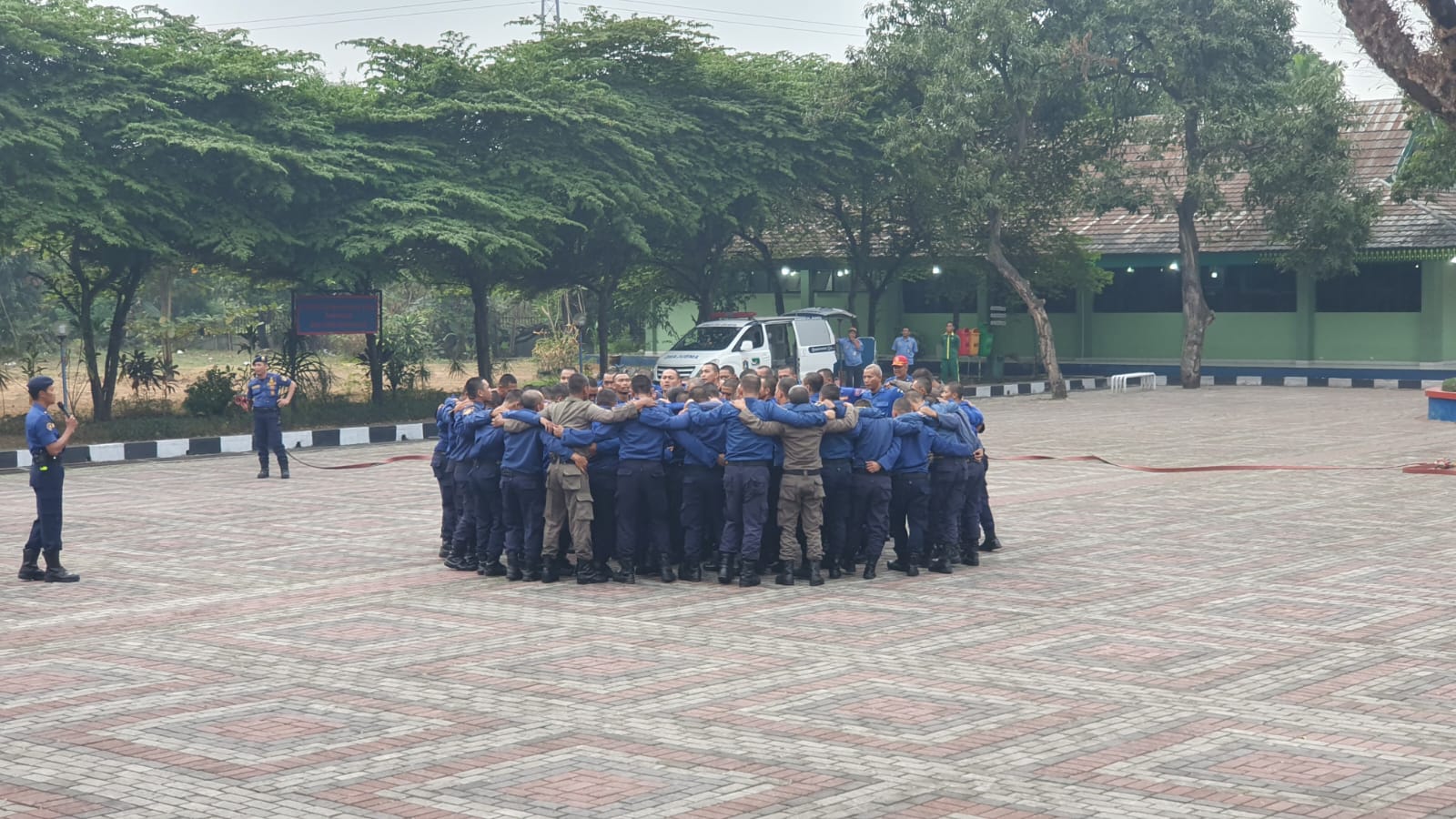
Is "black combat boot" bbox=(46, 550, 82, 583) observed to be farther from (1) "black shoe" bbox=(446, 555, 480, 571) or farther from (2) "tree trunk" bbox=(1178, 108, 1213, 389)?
(2) "tree trunk" bbox=(1178, 108, 1213, 389)

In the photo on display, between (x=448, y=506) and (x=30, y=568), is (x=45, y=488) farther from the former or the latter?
(x=448, y=506)

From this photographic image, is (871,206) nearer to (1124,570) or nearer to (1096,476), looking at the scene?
(1096,476)

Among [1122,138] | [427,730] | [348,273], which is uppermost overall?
[1122,138]

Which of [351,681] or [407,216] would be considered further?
[407,216]

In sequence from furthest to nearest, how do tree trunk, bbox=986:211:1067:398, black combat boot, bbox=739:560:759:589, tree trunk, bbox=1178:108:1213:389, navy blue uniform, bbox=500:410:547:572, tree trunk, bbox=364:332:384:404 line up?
tree trunk, bbox=1178:108:1213:389
tree trunk, bbox=986:211:1067:398
tree trunk, bbox=364:332:384:404
navy blue uniform, bbox=500:410:547:572
black combat boot, bbox=739:560:759:589

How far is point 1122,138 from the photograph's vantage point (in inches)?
1437

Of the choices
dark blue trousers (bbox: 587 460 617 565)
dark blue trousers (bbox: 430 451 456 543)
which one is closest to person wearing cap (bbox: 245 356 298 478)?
dark blue trousers (bbox: 430 451 456 543)

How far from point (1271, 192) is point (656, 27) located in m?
13.5

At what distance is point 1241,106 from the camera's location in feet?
114

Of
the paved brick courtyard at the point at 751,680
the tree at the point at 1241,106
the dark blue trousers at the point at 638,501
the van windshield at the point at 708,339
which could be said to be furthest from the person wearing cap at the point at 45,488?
the tree at the point at 1241,106

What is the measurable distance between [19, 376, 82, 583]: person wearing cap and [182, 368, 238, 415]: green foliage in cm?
1540

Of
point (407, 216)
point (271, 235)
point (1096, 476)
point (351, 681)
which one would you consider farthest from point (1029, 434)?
point (351, 681)

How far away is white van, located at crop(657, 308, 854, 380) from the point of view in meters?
31.7

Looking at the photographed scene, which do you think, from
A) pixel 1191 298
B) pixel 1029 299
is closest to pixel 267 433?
pixel 1029 299
